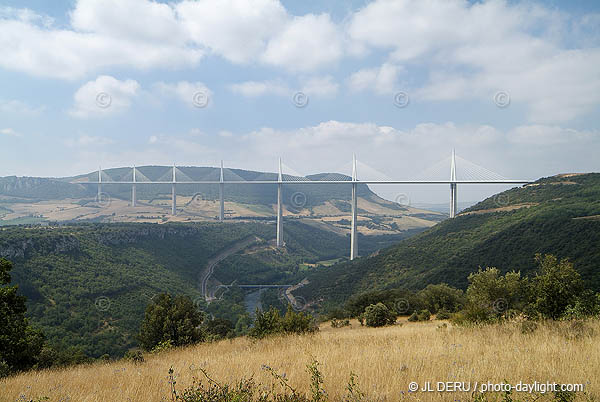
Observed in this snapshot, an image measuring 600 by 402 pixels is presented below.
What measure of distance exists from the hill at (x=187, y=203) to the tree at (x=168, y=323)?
299 feet

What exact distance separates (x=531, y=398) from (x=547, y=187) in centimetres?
6438

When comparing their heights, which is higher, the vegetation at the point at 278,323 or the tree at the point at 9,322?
the tree at the point at 9,322

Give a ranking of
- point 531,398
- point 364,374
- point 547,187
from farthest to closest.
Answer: point 547,187, point 364,374, point 531,398

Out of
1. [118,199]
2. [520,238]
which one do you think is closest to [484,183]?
[520,238]

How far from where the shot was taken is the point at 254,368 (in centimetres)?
533

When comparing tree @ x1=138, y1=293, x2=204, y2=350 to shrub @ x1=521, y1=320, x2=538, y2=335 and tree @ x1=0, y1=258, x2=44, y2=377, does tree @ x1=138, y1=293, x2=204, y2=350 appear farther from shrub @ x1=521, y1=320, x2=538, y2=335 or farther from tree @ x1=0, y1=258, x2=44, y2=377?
shrub @ x1=521, y1=320, x2=538, y2=335

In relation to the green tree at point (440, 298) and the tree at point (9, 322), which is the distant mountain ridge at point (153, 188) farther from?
the tree at point (9, 322)

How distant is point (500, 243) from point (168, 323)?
3552 centimetres

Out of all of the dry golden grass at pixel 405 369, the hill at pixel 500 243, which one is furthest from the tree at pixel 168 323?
the hill at pixel 500 243

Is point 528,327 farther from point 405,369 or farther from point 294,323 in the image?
point 294,323

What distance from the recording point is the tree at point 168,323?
15844 mm

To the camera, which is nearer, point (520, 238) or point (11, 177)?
point (520, 238)

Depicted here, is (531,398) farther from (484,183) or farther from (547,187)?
(484,183)

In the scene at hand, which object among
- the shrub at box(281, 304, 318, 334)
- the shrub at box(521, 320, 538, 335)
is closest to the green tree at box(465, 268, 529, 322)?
the shrub at box(281, 304, 318, 334)
